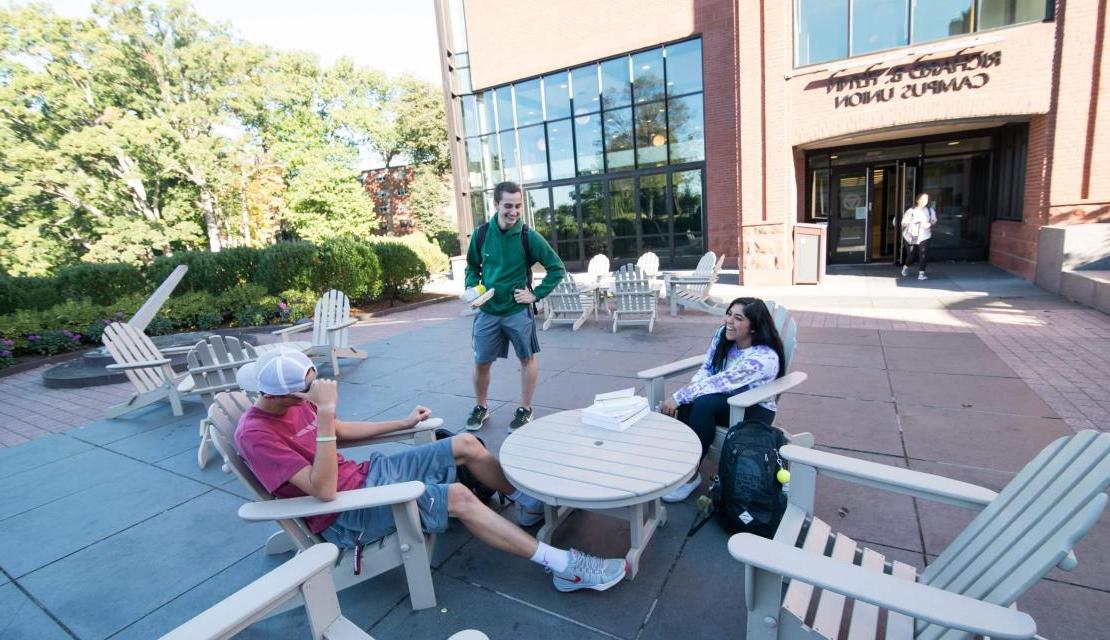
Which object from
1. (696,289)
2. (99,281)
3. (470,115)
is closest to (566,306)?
(696,289)

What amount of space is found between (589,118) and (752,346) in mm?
13148

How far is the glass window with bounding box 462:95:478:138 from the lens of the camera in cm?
1653

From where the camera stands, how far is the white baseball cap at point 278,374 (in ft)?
6.76

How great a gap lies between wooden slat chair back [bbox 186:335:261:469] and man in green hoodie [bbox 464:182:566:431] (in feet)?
7.18

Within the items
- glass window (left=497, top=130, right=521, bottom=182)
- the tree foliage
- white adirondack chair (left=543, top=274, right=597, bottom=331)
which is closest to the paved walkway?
white adirondack chair (left=543, top=274, right=597, bottom=331)

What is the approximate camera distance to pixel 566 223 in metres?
15.9

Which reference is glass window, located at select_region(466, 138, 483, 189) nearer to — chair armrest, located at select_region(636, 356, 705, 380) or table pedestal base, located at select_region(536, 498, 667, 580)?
chair armrest, located at select_region(636, 356, 705, 380)

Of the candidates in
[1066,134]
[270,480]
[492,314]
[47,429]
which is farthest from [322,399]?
[1066,134]

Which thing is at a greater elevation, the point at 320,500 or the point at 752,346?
the point at 752,346

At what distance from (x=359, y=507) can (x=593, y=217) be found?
14.1 meters

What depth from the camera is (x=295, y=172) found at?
1039 inches

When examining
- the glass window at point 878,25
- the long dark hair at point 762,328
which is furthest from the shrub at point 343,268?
the glass window at point 878,25

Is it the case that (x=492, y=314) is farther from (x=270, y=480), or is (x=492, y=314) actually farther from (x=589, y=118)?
(x=589, y=118)

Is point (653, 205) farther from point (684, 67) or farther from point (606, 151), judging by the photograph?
point (684, 67)
